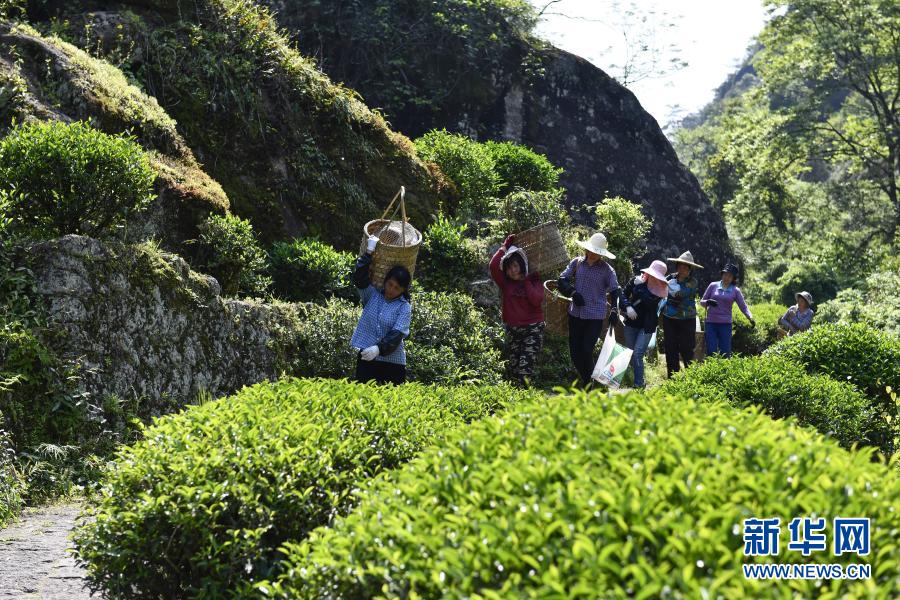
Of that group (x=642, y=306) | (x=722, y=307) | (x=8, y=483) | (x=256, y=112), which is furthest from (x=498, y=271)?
(x=8, y=483)

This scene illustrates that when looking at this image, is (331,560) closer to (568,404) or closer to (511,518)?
(511,518)

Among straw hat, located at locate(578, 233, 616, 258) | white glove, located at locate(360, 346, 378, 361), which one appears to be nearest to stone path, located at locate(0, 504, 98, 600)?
white glove, located at locate(360, 346, 378, 361)

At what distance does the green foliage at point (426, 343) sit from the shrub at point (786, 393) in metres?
2.29

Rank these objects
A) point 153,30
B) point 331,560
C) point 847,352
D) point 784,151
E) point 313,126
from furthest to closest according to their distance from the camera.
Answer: point 784,151, point 313,126, point 153,30, point 847,352, point 331,560

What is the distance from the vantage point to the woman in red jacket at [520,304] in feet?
30.9

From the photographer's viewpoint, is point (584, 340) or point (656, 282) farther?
point (656, 282)

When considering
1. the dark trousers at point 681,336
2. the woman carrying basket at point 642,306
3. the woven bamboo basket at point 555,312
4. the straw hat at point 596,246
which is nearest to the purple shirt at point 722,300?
the dark trousers at point 681,336

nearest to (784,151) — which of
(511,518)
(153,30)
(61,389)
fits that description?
(153,30)

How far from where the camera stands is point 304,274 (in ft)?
33.0

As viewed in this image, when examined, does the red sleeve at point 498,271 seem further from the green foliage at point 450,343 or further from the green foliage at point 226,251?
the green foliage at point 226,251

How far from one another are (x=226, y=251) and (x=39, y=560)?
451 centimetres

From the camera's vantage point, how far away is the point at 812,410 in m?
6.94

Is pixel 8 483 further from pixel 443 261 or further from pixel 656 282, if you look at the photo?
pixel 656 282

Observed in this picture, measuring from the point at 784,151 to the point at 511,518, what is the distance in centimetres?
3180
